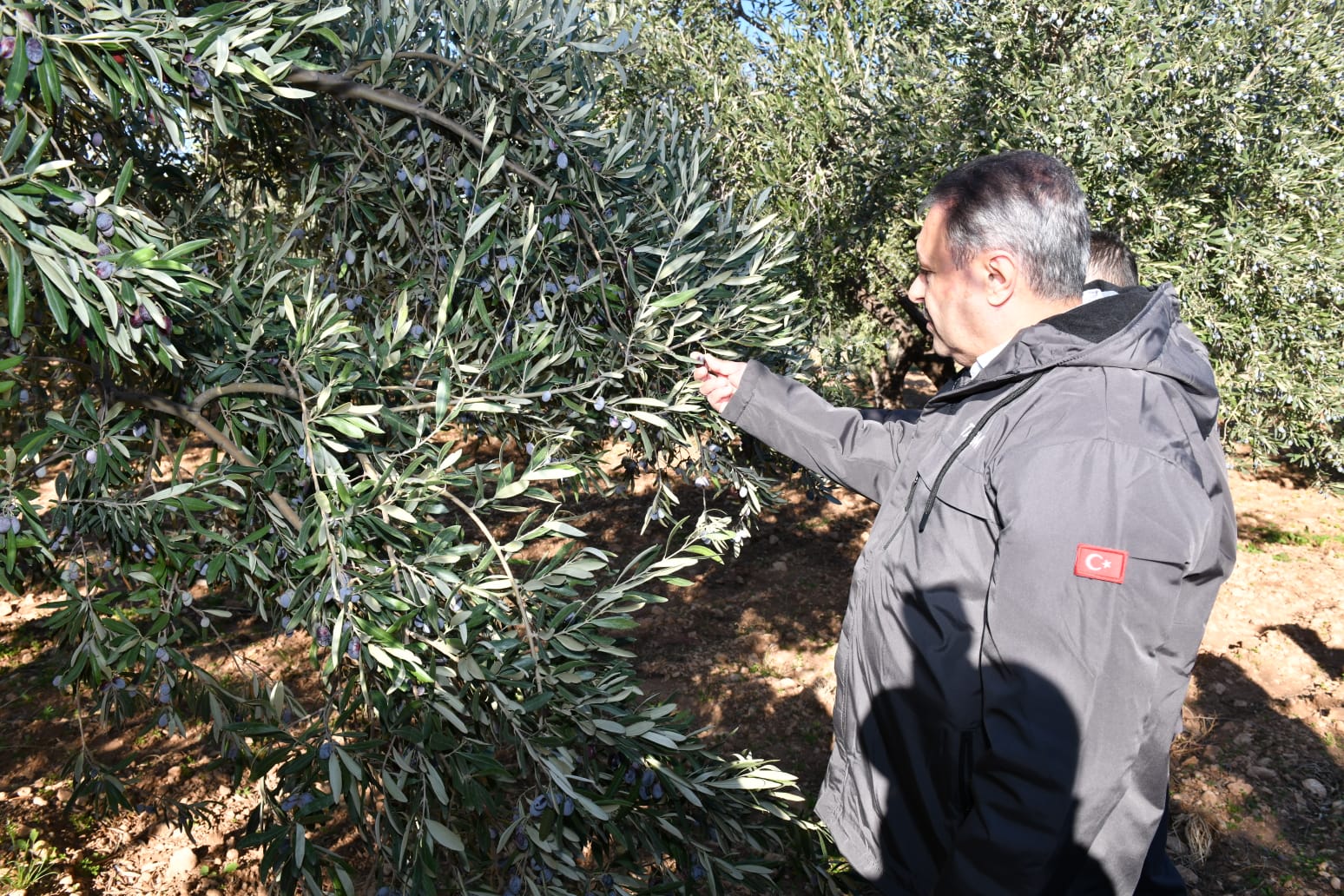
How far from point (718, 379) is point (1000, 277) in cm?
94

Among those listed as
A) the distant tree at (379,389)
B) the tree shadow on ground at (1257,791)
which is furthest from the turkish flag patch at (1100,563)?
the tree shadow on ground at (1257,791)

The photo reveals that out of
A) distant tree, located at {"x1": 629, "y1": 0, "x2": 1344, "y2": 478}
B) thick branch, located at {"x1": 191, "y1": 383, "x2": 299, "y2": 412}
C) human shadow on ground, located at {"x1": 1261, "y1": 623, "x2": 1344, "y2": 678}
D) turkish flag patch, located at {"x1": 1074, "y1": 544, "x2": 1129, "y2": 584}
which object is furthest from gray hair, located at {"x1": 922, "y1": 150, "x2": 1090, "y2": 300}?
human shadow on ground, located at {"x1": 1261, "y1": 623, "x2": 1344, "y2": 678}

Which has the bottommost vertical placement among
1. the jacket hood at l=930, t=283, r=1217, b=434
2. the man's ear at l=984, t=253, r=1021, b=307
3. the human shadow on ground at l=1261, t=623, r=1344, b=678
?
the human shadow on ground at l=1261, t=623, r=1344, b=678

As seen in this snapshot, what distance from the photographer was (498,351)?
2.29 meters

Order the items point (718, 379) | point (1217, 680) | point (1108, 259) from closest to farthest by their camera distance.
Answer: point (718, 379)
point (1108, 259)
point (1217, 680)

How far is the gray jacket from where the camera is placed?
4.75 ft

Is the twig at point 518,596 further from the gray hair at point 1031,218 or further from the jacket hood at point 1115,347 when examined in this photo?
the gray hair at point 1031,218

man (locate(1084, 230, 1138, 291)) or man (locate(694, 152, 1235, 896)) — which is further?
man (locate(1084, 230, 1138, 291))

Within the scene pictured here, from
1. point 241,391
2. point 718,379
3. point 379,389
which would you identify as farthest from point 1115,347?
point 241,391

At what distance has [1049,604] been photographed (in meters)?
1.47

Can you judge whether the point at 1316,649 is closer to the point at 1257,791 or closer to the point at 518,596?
the point at 1257,791

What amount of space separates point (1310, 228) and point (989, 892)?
210 inches

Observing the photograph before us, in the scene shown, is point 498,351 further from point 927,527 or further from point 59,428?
point 927,527

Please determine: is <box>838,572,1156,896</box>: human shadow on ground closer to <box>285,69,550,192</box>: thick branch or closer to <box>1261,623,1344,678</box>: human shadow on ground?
<box>285,69,550,192</box>: thick branch
